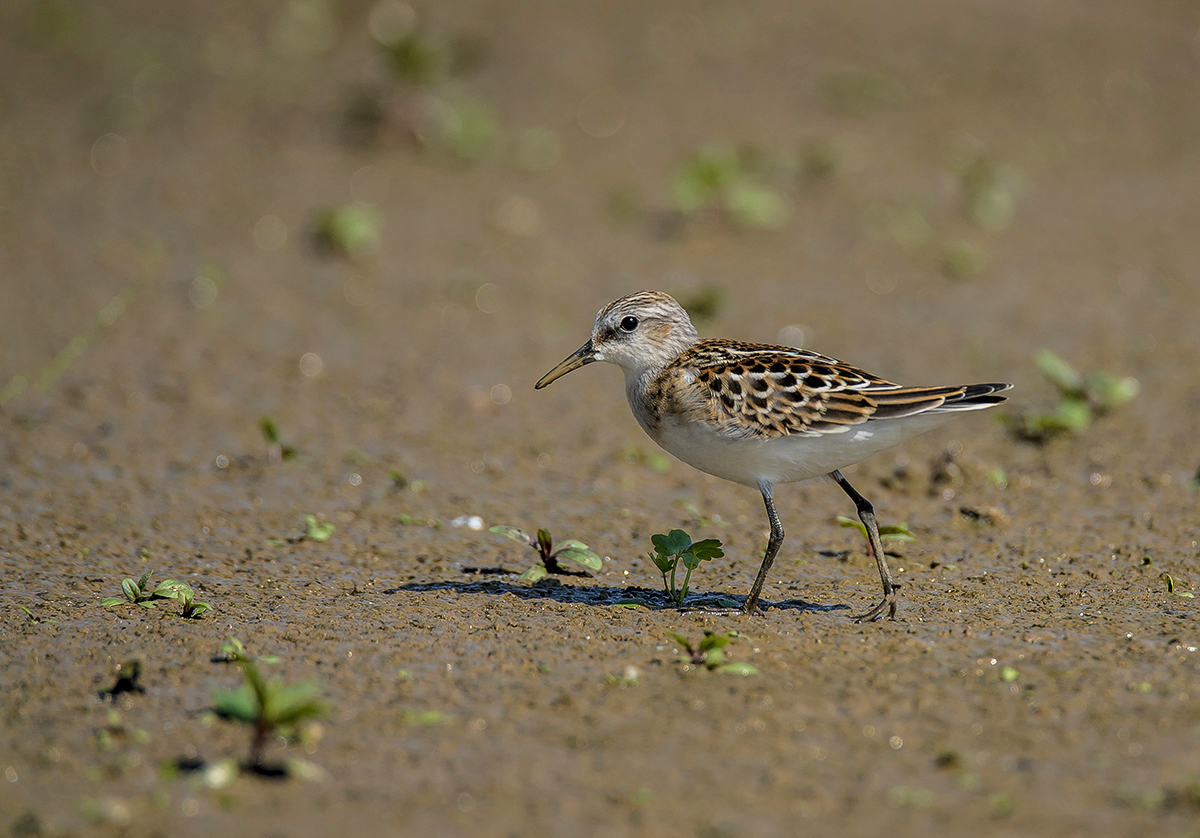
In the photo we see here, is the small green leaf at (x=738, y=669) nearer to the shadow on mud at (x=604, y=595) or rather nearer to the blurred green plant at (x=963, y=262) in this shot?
the shadow on mud at (x=604, y=595)

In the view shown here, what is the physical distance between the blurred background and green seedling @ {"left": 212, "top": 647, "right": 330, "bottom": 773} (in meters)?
3.86

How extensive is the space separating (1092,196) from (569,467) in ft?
25.5

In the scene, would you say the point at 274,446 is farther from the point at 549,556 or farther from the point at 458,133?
the point at 458,133

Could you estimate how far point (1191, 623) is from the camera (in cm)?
560

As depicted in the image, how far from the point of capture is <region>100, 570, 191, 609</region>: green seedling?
19.1ft

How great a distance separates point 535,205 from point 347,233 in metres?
2.12

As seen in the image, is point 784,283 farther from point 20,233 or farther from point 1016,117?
point 20,233

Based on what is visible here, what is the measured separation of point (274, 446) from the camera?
818 cm

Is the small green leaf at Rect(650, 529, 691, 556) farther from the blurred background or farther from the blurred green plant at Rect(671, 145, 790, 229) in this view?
the blurred green plant at Rect(671, 145, 790, 229)

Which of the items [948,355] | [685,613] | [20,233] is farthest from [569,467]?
[20,233]

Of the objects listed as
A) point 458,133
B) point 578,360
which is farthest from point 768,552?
point 458,133

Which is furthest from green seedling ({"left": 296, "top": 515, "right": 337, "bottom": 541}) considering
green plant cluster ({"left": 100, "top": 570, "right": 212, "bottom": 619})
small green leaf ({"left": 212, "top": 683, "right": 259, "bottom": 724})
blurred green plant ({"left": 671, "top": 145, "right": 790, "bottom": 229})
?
blurred green plant ({"left": 671, "top": 145, "right": 790, "bottom": 229})

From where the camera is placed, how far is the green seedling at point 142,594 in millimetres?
5824

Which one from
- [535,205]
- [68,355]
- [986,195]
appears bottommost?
[68,355]
